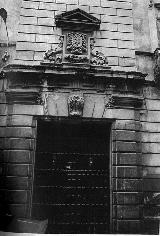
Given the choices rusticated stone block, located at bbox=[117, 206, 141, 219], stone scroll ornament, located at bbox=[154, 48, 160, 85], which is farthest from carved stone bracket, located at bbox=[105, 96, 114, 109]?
rusticated stone block, located at bbox=[117, 206, 141, 219]

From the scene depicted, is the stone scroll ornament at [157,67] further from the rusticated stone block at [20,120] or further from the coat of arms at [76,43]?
the rusticated stone block at [20,120]

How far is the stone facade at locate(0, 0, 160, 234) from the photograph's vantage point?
403 cm

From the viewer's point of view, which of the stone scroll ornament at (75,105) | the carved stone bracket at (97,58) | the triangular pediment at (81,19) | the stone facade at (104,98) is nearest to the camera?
the stone facade at (104,98)

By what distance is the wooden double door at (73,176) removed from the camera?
4062mm

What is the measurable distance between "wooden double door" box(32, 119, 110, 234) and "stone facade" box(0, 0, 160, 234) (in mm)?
146

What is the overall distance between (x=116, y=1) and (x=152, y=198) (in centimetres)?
312

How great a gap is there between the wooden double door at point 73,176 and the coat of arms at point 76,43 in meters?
1.09

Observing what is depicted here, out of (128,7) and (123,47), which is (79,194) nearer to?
(123,47)

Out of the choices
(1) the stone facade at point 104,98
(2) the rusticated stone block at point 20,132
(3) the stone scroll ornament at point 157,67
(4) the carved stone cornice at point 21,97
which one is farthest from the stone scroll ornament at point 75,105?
(3) the stone scroll ornament at point 157,67

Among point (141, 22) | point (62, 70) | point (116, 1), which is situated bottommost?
point (62, 70)

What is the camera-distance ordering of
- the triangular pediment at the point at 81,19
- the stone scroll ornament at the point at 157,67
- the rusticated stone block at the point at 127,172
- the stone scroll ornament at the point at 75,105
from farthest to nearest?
the triangular pediment at the point at 81,19, the stone scroll ornament at the point at 157,67, the stone scroll ornament at the point at 75,105, the rusticated stone block at the point at 127,172

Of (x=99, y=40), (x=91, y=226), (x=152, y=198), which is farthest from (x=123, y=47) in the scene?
(x=91, y=226)

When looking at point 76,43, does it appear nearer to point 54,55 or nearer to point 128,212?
point 54,55

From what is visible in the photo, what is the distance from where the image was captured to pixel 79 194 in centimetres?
416
